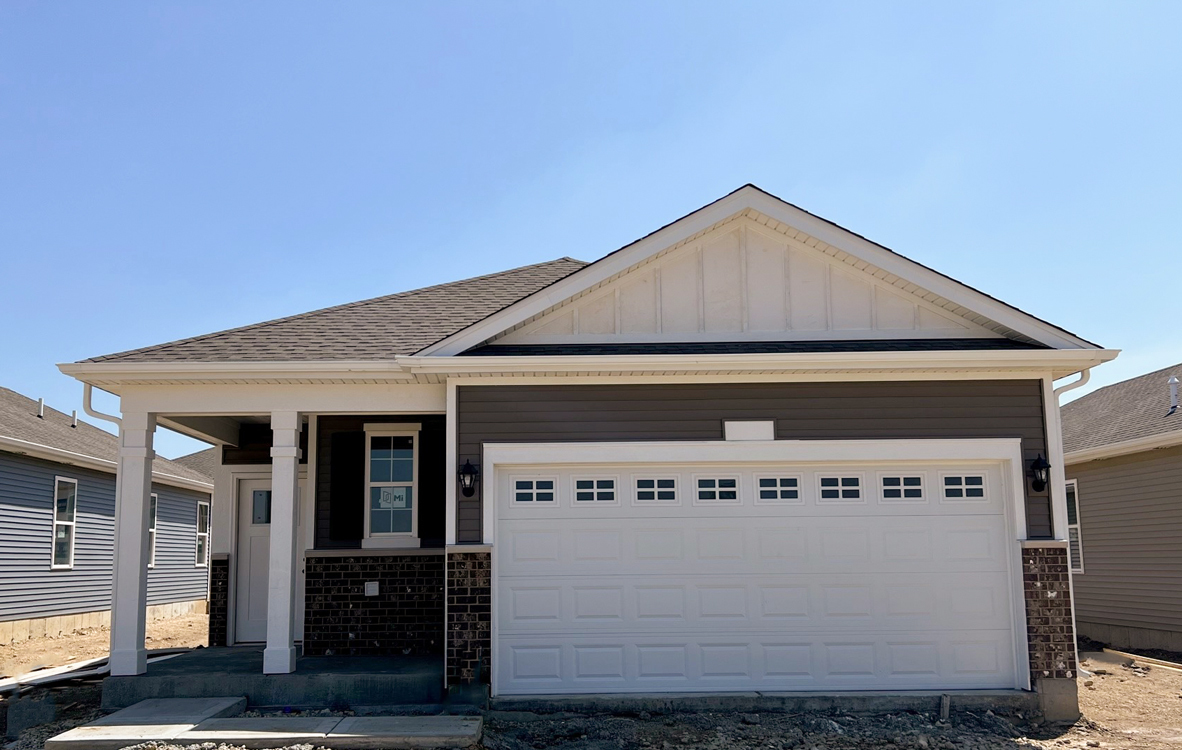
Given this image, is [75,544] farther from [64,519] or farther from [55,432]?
[55,432]

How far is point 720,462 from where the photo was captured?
945cm

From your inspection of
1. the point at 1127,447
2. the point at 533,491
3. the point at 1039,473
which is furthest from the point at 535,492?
the point at 1127,447

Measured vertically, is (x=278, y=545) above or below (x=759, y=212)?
below

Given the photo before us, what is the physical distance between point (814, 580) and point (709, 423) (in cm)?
182

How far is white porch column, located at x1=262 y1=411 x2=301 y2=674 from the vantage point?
30.3 feet

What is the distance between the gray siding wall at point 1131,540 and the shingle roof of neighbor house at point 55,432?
49.1ft

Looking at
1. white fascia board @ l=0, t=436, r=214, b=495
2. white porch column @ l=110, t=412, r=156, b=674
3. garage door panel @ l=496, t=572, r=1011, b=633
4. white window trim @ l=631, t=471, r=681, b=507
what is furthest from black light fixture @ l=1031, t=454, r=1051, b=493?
white fascia board @ l=0, t=436, r=214, b=495

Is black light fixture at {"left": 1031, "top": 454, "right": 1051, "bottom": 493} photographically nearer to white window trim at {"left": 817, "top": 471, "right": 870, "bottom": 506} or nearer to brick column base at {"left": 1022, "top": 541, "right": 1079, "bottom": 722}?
brick column base at {"left": 1022, "top": 541, "right": 1079, "bottom": 722}

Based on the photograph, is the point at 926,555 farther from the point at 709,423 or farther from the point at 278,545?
the point at 278,545

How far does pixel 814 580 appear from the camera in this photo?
9.40 m

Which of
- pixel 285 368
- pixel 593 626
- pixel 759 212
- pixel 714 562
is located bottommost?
pixel 593 626

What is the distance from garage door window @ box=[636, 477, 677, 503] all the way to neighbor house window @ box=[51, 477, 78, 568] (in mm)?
A: 12260

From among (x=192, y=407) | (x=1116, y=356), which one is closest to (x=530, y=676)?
(x=192, y=407)

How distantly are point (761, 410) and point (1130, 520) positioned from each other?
27.7 feet
